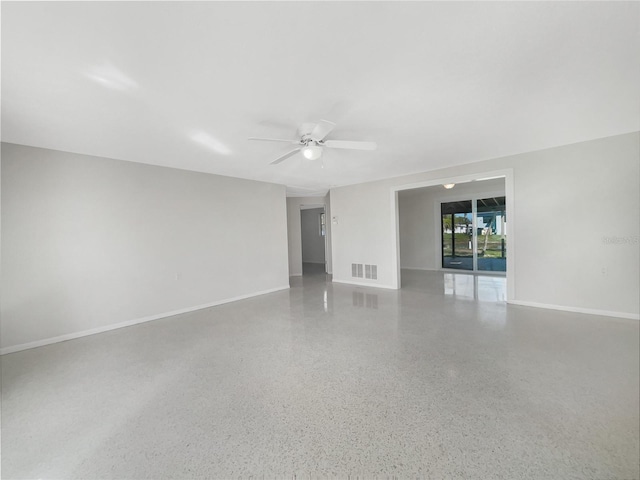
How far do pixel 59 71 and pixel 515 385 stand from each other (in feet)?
13.3

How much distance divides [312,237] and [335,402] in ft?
27.6

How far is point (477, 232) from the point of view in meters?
6.70

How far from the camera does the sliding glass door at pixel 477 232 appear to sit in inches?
263

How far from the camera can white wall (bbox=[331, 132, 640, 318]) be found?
10.2 feet

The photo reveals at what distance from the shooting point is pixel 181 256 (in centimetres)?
410

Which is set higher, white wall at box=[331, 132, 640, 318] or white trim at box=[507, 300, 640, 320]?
white wall at box=[331, 132, 640, 318]

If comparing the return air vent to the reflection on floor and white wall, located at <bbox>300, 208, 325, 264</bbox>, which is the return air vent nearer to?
the reflection on floor

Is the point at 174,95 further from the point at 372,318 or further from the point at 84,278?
the point at 372,318

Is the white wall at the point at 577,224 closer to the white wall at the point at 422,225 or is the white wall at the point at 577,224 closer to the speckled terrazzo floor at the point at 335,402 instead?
the speckled terrazzo floor at the point at 335,402

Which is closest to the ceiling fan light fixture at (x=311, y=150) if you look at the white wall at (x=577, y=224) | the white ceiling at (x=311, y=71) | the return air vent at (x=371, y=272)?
the white ceiling at (x=311, y=71)

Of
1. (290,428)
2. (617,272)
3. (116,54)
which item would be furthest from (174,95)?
(617,272)

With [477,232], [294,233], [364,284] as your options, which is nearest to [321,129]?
[364,284]

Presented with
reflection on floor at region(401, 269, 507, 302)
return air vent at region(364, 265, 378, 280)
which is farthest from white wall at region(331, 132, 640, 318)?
return air vent at region(364, 265, 378, 280)

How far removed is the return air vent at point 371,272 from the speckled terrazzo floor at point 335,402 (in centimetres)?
237
